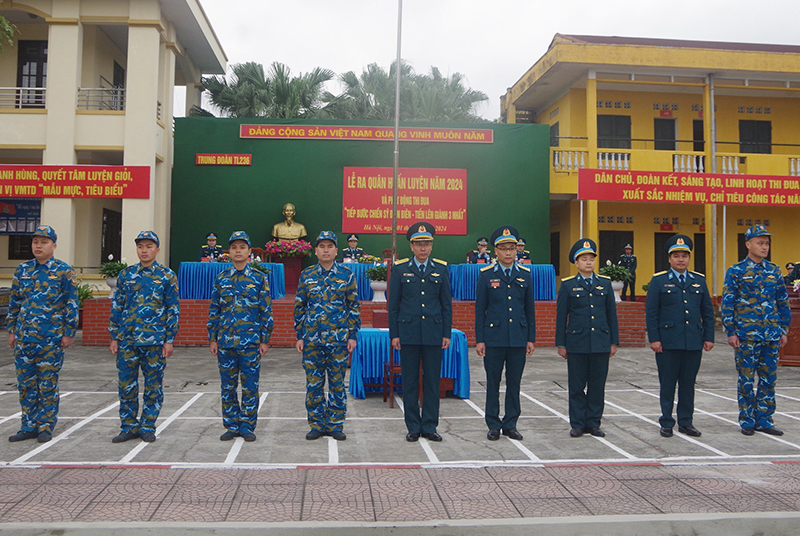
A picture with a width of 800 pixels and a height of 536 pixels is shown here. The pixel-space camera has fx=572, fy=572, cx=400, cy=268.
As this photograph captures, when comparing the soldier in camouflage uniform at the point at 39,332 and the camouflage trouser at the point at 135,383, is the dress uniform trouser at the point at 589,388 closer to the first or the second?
the camouflage trouser at the point at 135,383

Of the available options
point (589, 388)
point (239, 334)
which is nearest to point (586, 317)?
point (589, 388)

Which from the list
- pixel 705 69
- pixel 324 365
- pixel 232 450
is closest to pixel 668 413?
pixel 324 365

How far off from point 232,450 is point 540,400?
362 centimetres

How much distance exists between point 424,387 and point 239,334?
1595 mm

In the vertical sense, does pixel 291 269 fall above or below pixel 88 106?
below

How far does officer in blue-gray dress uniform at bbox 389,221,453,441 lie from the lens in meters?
4.79

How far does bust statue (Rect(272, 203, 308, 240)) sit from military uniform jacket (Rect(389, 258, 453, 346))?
9981 millimetres

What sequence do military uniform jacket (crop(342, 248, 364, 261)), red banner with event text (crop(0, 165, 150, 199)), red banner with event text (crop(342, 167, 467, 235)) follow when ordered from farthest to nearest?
red banner with event text (crop(342, 167, 467, 235)) → red banner with event text (crop(0, 165, 150, 199)) → military uniform jacket (crop(342, 248, 364, 261))

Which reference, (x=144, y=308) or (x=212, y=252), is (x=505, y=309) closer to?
(x=144, y=308)

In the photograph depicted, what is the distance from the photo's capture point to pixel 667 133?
A: 18.3 meters

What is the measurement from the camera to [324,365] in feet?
15.7

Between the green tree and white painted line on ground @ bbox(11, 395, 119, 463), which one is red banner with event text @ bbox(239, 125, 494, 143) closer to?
the green tree

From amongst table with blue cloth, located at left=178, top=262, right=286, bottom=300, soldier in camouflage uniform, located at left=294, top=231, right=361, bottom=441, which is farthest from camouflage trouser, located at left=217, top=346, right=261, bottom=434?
table with blue cloth, located at left=178, top=262, right=286, bottom=300

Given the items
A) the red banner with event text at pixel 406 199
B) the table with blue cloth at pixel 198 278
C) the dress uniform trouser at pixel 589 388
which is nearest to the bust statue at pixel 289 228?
the red banner with event text at pixel 406 199
